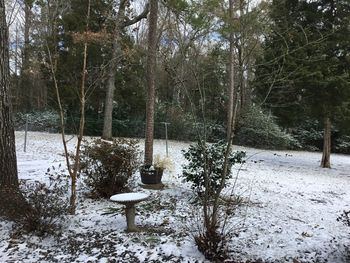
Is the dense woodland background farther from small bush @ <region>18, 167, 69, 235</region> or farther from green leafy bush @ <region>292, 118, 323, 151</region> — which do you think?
small bush @ <region>18, 167, 69, 235</region>

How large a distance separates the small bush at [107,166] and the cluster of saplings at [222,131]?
10.7 m

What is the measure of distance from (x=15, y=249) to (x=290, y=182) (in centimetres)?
612

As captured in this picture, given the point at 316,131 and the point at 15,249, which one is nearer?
the point at 15,249

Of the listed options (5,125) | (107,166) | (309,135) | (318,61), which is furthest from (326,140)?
(5,125)

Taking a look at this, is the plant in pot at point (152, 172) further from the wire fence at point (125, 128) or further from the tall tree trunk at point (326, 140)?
the wire fence at point (125, 128)

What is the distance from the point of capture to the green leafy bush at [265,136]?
16.2 meters

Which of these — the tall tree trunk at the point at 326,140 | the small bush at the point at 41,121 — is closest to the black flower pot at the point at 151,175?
the tall tree trunk at the point at 326,140

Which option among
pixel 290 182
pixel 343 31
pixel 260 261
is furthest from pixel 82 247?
pixel 343 31

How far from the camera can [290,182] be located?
303 inches

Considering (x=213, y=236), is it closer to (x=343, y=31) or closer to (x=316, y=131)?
(x=343, y=31)

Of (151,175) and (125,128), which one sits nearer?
(151,175)

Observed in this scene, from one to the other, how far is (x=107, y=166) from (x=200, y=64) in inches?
90.0

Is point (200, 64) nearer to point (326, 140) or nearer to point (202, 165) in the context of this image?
point (202, 165)

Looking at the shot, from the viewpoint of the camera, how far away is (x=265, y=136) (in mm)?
17062
